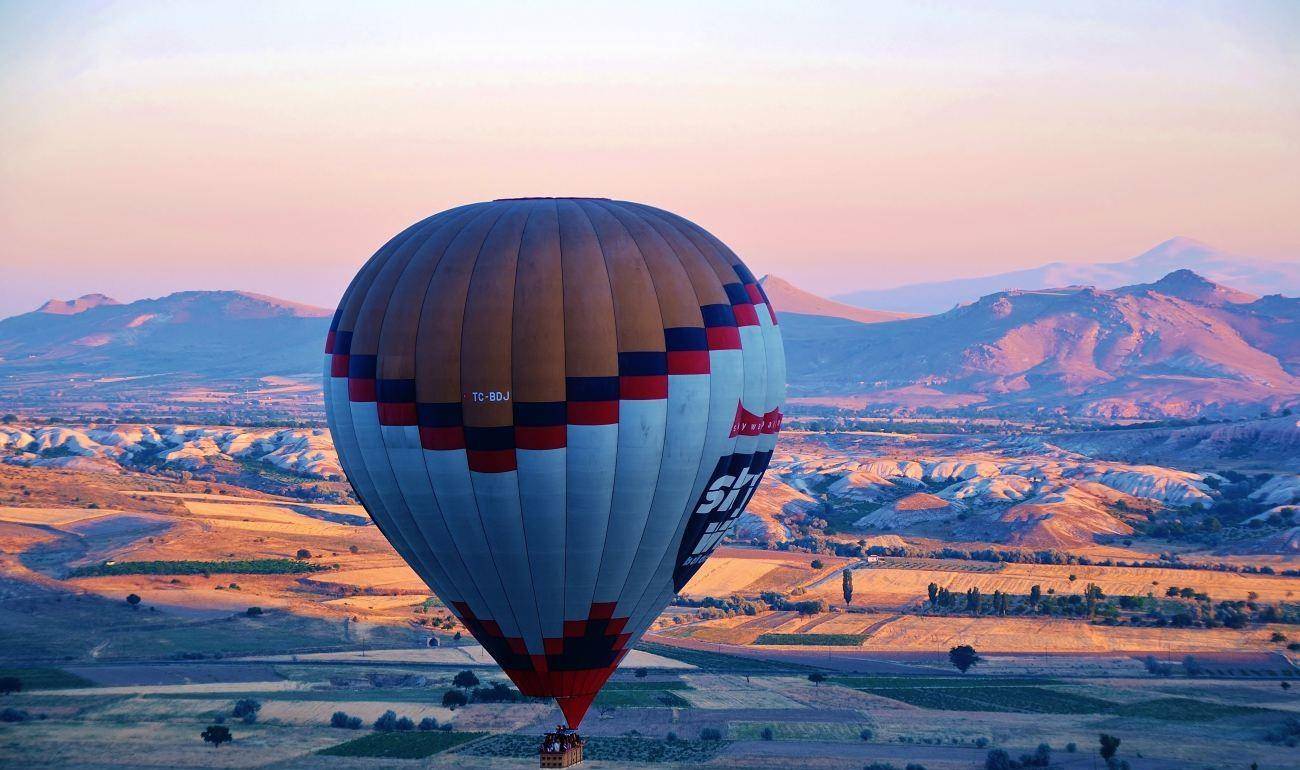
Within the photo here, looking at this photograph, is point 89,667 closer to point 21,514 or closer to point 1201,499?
point 21,514

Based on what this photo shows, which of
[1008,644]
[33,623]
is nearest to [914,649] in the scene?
[1008,644]

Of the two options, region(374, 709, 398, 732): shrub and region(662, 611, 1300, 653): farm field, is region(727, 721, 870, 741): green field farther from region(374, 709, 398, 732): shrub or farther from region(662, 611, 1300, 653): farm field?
region(662, 611, 1300, 653): farm field

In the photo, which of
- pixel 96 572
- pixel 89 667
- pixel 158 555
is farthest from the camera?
pixel 158 555

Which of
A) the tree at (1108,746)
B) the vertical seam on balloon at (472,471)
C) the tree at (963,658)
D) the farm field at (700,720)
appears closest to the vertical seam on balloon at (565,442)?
the vertical seam on balloon at (472,471)

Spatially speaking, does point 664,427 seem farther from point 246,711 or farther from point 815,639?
point 815,639

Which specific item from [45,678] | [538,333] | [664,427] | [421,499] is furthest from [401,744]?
[538,333]

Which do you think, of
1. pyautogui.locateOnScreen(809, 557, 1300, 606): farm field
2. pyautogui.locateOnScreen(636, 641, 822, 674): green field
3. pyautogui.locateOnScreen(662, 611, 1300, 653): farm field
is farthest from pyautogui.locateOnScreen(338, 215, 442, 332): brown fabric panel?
pyautogui.locateOnScreen(809, 557, 1300, 606): farm field

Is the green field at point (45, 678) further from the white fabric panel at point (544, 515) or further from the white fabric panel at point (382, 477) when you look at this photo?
the white fabric panel at point (544, 515)
